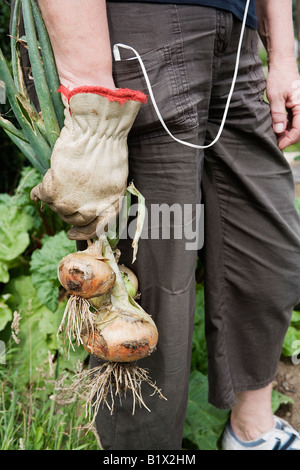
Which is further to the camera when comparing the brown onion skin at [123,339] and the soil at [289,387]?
the soil at [289,387]

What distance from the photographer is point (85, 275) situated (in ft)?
3.75

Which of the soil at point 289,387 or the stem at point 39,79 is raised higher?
the stem at point 39,79

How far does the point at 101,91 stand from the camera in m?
1.06

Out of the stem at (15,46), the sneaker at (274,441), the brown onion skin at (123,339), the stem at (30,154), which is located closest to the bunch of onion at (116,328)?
the brown onion skin at (123,339)

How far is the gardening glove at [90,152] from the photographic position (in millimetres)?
1079

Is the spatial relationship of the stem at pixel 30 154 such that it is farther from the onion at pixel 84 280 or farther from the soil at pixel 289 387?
the soil at pixel 289 387

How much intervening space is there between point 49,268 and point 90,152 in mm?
1336

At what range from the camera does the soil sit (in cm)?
212

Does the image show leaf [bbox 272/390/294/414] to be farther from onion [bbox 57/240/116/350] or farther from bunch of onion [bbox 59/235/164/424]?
onion [bbox 57/240/116/350]

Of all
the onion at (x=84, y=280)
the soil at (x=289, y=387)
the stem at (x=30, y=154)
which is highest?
the stem at (x=30, y=154)

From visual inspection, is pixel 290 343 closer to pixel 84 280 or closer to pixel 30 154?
pixel 84 280

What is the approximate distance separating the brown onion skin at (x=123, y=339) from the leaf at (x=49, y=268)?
1.11 metres

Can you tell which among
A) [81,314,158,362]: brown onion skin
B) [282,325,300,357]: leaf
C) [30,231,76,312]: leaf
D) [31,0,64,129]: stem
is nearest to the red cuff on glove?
[31,0,64,129]: stem
